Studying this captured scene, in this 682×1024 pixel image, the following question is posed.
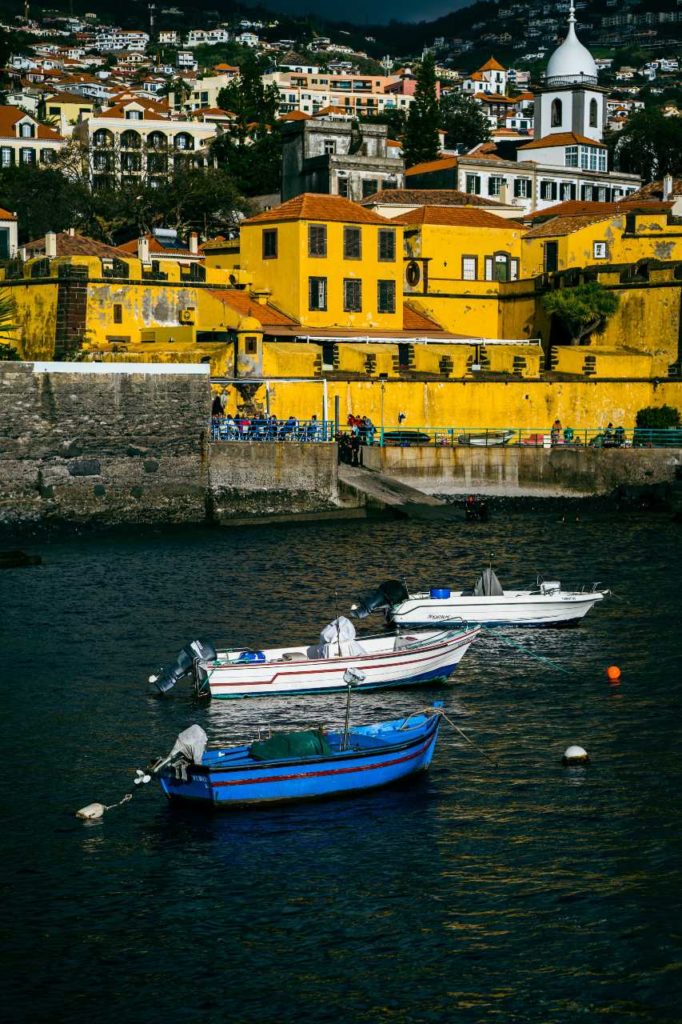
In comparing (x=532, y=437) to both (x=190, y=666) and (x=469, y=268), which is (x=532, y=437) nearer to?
(x=469, y=268)

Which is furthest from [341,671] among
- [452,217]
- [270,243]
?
[452,217]

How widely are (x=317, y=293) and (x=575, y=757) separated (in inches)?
1819

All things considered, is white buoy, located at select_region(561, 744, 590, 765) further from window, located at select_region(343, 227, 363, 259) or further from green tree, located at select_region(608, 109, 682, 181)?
green tree, located at select_region(608, 109, 682, 181)

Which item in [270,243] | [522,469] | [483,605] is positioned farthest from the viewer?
[270,243]

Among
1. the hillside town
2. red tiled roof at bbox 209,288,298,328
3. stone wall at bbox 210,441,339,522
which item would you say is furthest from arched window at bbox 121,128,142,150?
stone wall at bbox 210,441,339,522

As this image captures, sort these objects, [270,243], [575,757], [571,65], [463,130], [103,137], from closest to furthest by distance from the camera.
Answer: [575,757], [270,243], [571,65], [103,137], [463,130]

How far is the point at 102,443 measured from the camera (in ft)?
169

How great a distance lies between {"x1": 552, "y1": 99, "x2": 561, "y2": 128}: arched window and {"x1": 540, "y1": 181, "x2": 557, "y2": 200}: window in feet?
55.5

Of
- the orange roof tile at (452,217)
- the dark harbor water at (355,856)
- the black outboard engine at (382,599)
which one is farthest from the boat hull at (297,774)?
the orange roof tile at (452,217)

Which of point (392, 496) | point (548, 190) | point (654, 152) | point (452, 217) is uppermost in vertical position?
point (654, 152)

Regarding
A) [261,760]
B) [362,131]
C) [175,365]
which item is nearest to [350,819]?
[261,760]

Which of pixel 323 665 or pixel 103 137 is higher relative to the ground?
pixel 103 137

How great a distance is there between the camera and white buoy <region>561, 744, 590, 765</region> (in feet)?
83.4

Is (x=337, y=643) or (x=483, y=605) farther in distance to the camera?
(x=483, y=605)
